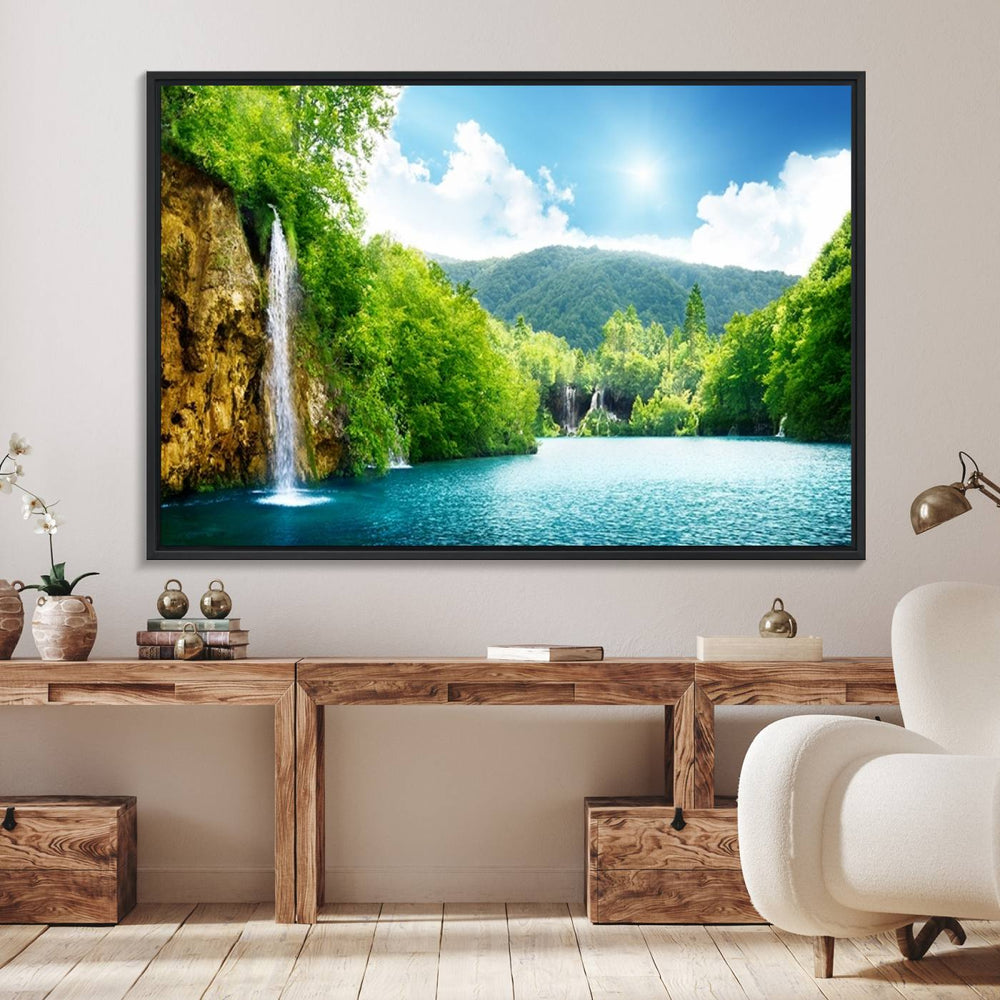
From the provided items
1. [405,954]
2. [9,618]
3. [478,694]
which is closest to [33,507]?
[9,618]

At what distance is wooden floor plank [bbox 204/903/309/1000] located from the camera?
2469mm

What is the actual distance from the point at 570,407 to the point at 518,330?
26cm

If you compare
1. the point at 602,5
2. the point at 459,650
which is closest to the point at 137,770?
the point at 459,650

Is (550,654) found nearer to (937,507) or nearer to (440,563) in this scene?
(440,563)

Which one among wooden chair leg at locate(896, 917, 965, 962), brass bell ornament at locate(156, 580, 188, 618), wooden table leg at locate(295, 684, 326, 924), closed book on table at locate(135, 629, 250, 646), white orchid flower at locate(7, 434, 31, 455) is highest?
white orchid flower at locate(7, 434, 31, 455)

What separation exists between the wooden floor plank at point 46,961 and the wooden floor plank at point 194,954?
174mm

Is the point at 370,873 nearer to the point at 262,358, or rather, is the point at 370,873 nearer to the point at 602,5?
the point at 262,358

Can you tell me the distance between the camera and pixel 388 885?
3.27 m

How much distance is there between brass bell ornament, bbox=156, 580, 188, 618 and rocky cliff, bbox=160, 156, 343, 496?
34cm

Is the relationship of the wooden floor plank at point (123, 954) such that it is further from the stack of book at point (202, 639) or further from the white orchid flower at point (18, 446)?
the white orchid flower at point (18, 446)

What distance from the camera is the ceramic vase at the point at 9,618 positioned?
3.04m

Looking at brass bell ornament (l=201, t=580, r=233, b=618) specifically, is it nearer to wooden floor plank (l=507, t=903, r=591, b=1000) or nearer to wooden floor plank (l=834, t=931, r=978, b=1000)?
wooden floor plank (l=507, t=903, r=591, b=1000)

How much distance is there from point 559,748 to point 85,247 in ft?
6.20

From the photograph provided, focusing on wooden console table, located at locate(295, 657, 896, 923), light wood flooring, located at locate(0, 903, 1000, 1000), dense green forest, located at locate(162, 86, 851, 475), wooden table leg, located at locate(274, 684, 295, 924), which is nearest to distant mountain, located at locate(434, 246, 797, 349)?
dense green forest, located at locate(162, 86, 851, 475)
